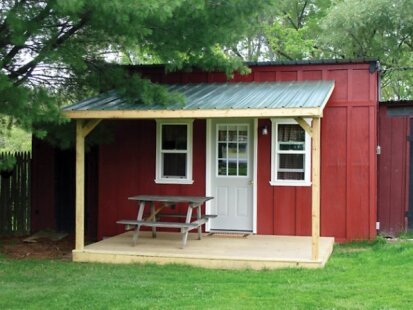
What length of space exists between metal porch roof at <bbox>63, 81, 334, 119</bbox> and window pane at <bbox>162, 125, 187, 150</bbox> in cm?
91

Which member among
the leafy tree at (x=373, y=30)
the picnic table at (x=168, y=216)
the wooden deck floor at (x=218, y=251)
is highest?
the leafy tree at (x=373, y=30)

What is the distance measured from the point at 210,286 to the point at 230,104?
2.88 metres

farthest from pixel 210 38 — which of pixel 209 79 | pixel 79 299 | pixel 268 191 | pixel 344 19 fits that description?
pixel 344 19

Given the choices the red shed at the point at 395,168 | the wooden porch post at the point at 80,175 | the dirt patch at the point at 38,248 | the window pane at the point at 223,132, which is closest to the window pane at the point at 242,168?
the window pane at the point at 223,132

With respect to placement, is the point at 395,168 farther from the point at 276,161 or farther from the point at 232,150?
the point at 232,150

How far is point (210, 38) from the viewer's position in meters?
8.80

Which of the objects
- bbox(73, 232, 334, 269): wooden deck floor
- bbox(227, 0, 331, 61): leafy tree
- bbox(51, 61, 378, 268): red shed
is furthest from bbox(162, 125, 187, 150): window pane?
bbox(227, 0, 331, 61): leafy tree

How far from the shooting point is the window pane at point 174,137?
11156mm

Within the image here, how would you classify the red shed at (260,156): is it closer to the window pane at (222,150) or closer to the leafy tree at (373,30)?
the window pane at (222,150)

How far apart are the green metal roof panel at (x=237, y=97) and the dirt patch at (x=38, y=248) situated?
2.57m

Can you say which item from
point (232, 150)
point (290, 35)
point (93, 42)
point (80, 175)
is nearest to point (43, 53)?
point (93, 42)

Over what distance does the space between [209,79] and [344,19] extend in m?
8.34

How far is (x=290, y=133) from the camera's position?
10617 mm

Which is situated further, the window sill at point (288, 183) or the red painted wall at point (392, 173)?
the red painted wall at point (392, 173)
